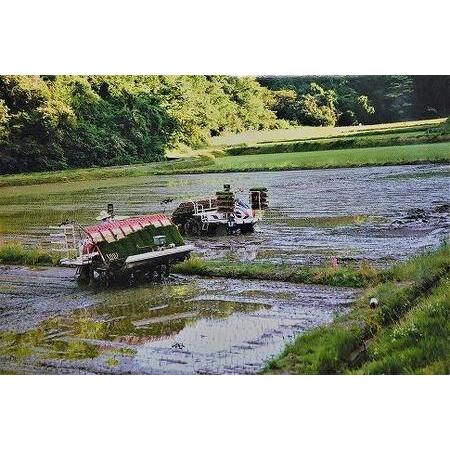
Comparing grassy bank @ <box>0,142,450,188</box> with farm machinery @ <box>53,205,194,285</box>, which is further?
grassy bank @ <box>0,142,450,188</box>

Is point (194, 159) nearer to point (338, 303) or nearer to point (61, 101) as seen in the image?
point (61, 101)

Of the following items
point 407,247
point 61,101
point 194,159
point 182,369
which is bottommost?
point 182,369

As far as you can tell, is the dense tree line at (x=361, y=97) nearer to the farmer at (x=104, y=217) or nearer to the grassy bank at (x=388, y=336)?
the grassy bank at (x=388, y=336)

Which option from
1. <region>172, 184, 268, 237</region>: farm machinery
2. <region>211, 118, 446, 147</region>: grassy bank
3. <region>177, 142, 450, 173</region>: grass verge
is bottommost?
<region>172, 184, 268, 237</region>: farm machinery

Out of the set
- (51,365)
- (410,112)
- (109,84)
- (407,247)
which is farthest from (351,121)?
(51,365)

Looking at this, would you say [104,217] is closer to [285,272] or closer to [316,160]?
[285,272]

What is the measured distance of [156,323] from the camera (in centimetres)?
596

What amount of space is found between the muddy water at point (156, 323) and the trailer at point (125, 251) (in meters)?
0.12

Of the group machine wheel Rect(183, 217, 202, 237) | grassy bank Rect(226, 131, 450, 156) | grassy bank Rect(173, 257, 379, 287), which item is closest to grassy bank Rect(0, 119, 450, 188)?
grassy bank Rect(226, 131, 450, 156)

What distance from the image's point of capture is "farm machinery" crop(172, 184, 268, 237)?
20.9 feet

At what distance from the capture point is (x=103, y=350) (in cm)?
582

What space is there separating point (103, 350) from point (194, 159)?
181cm

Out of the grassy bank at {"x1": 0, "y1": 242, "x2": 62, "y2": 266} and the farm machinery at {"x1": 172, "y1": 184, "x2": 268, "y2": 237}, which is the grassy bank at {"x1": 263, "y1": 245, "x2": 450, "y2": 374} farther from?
the grassy bank at {"x1": 0, "y1": 242, "x2": 62, "y2": 266}

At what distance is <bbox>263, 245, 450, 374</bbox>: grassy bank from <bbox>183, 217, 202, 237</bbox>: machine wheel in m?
1.29
